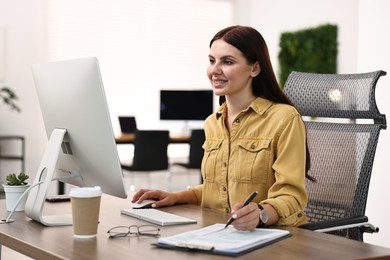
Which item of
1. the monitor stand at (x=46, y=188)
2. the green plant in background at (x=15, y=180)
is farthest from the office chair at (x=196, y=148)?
the monitor stand at (x=46, y=188)

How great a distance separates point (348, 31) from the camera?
21.7ft

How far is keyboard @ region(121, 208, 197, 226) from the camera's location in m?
1.68

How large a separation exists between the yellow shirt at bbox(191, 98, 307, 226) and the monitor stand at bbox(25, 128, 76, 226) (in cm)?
49

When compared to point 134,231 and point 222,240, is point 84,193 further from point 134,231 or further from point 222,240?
point 222,240

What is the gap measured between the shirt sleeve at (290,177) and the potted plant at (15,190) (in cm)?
71

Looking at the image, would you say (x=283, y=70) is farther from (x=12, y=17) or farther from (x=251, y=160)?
(x=251, y=160)

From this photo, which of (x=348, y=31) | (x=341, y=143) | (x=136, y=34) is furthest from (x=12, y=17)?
(x=341, y=143)

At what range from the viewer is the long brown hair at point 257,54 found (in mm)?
1956

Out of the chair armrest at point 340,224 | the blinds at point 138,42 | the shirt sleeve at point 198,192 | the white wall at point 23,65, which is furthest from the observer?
the blinds at point 138,42

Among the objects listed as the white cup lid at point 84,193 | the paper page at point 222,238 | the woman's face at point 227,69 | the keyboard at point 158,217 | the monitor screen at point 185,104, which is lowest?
the monitor screen at point 185,104

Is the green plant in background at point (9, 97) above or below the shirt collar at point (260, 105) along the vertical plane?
below

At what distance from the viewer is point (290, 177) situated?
1.79 metres

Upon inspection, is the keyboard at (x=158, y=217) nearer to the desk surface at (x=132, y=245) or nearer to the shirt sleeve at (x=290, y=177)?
the desk surface at (x=132, y=245)

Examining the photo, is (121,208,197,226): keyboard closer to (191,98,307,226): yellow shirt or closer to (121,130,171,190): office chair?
(191,98,307,226): yellow shirt
